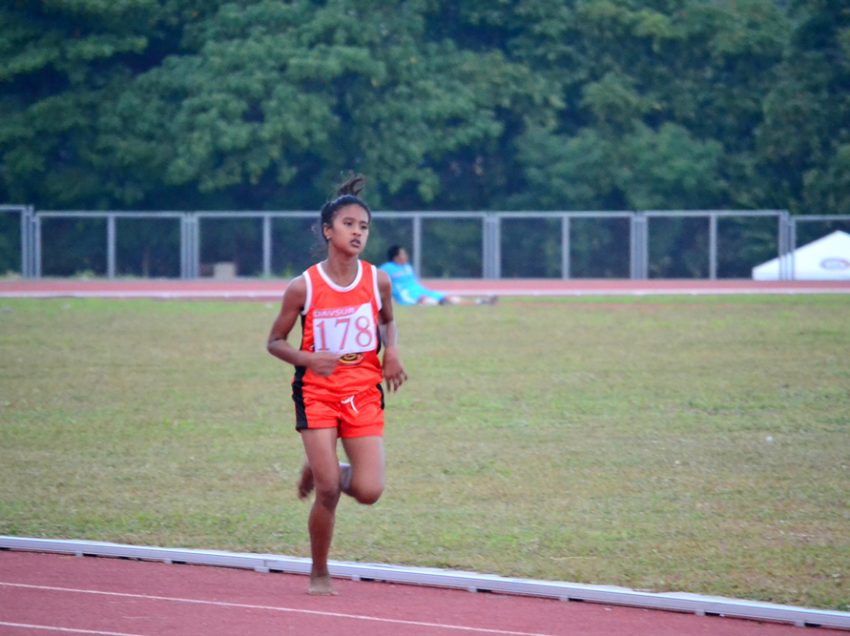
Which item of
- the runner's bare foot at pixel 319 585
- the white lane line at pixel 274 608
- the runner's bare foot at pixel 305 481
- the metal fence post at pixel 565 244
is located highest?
the metal fence post at pixel 565 244

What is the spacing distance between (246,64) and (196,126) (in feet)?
8.12

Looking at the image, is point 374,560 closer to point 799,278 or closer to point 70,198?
point 799,278

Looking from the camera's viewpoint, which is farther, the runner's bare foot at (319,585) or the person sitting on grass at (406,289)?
the person sitting on grass at (406,289)

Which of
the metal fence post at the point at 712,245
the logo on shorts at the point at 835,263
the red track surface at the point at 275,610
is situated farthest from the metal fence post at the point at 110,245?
the red track surface at the point at 275,610

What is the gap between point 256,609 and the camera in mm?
6645

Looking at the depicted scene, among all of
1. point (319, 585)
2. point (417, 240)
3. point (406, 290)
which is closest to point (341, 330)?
point (319, 585)

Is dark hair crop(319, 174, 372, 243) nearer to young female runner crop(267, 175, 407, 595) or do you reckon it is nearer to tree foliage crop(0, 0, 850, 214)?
young female runner crop(267, 175, 407, 595)

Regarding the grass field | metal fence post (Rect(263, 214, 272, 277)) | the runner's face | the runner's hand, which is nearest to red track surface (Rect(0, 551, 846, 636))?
the grass field

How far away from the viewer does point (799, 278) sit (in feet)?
127

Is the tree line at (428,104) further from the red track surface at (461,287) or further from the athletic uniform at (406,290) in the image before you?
the athletic uniform at (406,290)

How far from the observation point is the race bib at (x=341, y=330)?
6.70 m

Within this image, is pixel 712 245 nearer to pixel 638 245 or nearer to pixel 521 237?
pixel 638 245

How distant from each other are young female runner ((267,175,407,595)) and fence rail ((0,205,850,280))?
3379 centimetres

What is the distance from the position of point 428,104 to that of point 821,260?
1308 cm
